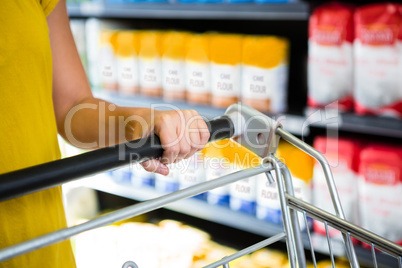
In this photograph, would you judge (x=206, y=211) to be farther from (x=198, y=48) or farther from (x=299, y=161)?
(x=198, y=48)

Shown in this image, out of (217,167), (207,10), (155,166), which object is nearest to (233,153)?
(217,167)

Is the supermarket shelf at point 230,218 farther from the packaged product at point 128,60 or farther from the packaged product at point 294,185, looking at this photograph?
the packaged product at point 128,60

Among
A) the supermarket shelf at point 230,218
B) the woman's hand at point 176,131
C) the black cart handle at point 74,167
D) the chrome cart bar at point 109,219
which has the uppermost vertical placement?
the woman's hand at point 176,131

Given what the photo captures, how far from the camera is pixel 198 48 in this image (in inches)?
65.3

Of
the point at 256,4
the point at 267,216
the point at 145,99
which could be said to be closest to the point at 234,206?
the point at 267,216

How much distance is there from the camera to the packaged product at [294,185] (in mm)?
1489

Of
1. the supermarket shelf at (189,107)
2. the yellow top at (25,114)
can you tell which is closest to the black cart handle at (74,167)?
the yellow top at (25,114)

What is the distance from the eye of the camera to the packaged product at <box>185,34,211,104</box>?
1.65 metres

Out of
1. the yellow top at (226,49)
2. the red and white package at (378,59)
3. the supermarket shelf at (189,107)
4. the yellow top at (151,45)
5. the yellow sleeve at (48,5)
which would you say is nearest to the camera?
the yellow sleeve at (48,5)

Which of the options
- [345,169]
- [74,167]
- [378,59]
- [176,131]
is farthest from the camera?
[345,169]

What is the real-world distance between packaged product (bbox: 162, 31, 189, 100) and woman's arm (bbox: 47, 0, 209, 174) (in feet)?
2.87

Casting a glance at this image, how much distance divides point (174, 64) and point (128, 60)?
255mm

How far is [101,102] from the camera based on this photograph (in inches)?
31.4

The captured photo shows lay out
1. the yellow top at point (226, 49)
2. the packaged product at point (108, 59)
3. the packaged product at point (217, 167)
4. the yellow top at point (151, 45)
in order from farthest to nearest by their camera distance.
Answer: the packaged product at point (108, 59) → the yellow top at point (151, 45) → the packaged product at point (217, 167) → the yellow top at point (226, 49)
